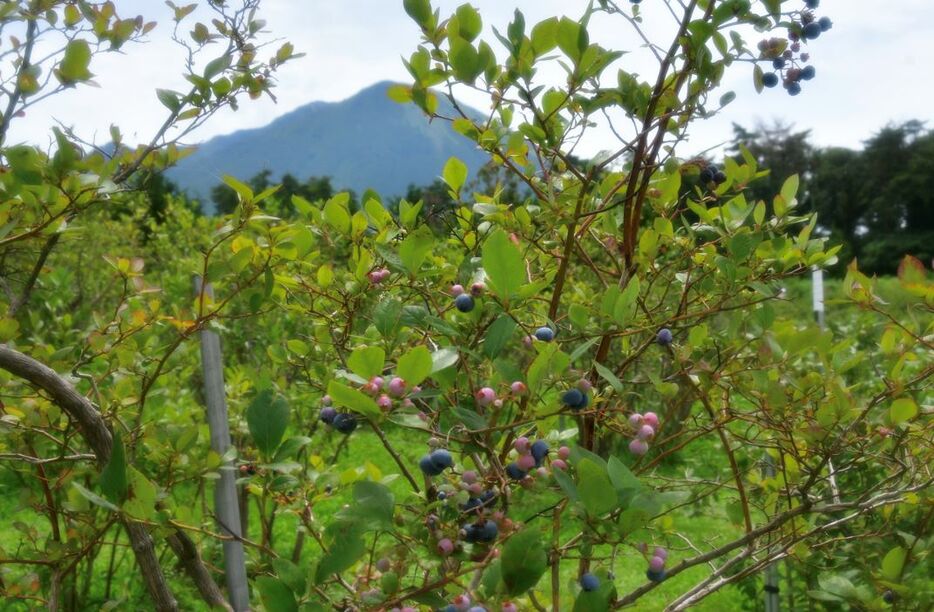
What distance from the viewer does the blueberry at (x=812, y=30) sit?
3.92 ft

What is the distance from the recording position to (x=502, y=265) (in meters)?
0.87

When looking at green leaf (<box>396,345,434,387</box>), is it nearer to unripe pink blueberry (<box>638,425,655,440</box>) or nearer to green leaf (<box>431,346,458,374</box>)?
green leaf (<box>431,346,458,374</box>)

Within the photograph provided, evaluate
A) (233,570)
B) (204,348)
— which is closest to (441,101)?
(204,348)

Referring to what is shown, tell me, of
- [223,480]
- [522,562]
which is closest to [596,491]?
[522,562]

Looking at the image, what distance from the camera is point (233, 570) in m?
1.90

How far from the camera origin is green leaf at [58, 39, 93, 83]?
4.19 feet

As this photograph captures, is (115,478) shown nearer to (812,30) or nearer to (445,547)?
(445,547)

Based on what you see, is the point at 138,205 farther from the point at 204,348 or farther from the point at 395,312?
the point at 395,312

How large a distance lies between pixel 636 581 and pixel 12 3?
379cm

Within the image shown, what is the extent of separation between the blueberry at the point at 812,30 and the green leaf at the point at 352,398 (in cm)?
88

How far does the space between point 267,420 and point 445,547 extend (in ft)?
0.77

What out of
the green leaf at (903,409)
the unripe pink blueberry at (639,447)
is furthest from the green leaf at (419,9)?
the green leaf at (903,409)

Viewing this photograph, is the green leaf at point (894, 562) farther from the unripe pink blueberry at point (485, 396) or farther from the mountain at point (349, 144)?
the mountain at point (349, 144)

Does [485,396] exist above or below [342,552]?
above
